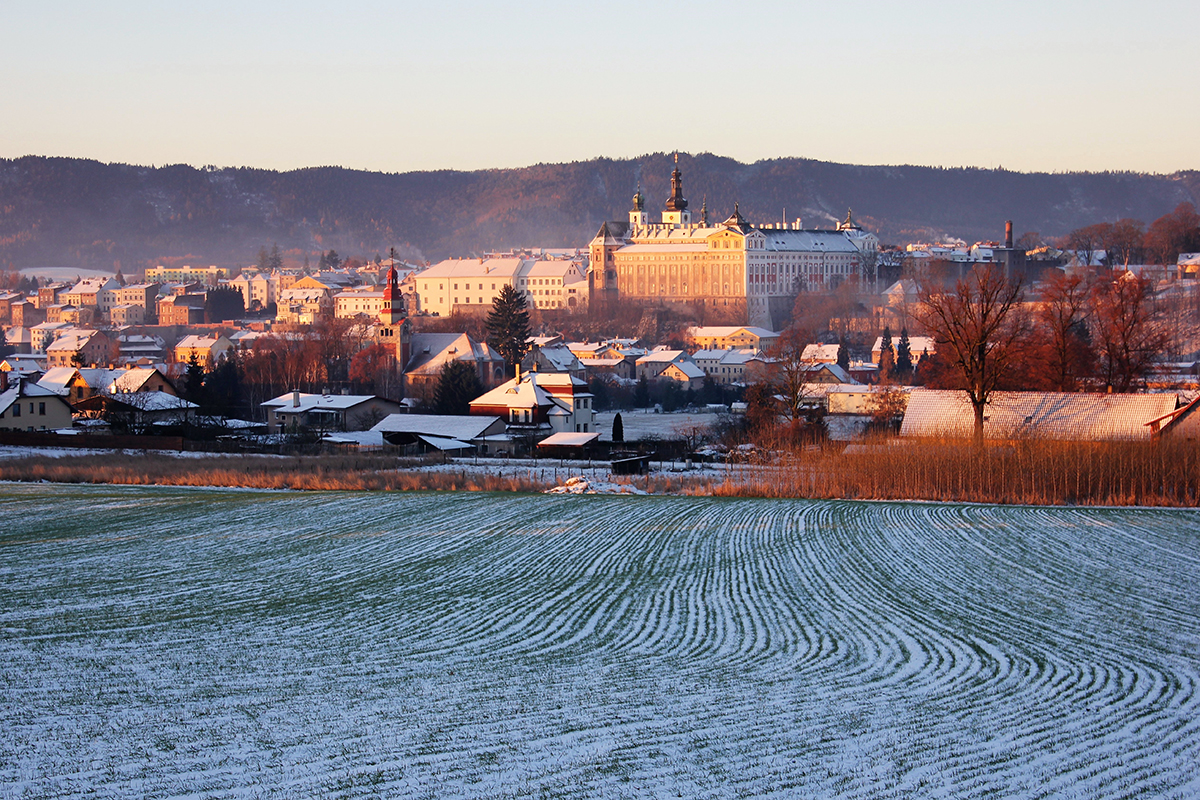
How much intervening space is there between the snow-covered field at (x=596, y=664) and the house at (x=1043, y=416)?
12.3 meters

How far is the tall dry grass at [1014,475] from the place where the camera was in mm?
23156

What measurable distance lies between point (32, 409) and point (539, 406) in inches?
716

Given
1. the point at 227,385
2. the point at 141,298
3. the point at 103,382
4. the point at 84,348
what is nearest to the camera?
the point at 103,382

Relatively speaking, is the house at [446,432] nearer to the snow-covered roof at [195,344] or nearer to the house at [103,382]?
the house at [103,382]

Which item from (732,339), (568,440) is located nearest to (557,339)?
(732,339)

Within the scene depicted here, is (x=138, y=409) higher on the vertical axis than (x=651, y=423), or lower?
higher

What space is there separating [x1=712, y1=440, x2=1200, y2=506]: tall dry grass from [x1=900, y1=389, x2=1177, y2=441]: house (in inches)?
135

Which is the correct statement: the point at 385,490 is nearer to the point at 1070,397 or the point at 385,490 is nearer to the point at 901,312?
the point at 1070,397

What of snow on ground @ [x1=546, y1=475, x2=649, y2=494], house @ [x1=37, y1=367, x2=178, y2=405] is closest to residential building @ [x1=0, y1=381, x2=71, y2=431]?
house @ [x1=37, y1=367, x2=178, y2=405]

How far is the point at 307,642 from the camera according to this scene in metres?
10.6

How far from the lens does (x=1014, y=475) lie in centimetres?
2373

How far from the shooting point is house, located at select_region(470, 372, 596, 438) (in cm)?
4719

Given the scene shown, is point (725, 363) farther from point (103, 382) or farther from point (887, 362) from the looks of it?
point (103, 382)

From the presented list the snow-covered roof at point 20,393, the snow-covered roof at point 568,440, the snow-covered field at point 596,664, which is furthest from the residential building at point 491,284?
the snow-covered field at point 596,664
